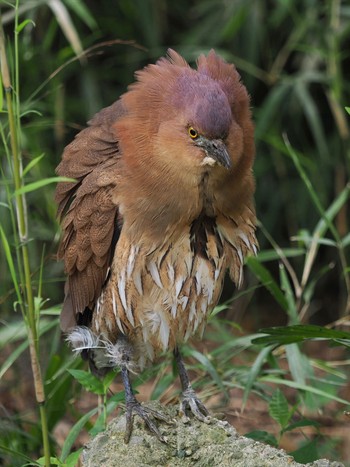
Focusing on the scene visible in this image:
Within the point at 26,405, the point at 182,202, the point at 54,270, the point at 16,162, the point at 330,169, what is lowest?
the point at 26,405

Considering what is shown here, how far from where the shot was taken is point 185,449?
11.0 ft

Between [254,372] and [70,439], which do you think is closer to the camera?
[70,439]

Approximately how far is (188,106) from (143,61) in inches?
126

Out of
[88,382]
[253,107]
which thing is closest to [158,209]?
[88,382]

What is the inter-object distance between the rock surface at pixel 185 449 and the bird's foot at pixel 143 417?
0.7 inches

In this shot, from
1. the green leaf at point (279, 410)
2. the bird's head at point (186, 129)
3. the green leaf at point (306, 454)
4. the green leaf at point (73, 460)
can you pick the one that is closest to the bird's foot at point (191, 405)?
the green leaf at point (279, 410)

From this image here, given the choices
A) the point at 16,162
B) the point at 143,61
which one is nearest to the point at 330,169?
the point at 143,61

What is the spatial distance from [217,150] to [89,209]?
669 millimetres

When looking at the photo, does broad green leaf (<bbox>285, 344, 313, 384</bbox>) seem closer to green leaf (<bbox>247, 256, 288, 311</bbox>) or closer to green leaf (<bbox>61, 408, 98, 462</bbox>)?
green leaf (<bbox>247, 256, 288, 311</bbox>)

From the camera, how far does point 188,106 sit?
3562mm

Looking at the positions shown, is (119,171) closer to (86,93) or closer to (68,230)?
(68,230)

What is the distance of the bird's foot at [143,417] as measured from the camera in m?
3.42

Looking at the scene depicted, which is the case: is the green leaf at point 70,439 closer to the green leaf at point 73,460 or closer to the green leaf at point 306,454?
the green leaf at point 73,460

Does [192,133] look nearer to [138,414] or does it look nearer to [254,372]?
[138,414]
